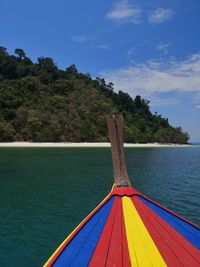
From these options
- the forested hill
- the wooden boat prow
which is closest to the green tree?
the forested hill

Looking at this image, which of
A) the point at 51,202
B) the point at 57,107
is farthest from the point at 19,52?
the point at 51,202

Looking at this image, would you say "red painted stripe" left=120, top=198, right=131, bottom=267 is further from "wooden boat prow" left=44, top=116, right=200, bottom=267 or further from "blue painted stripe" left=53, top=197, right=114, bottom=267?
"blue painted stripe" left=53, top=197, right=114, bottom=267

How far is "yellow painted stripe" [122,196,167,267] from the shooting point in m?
6.88

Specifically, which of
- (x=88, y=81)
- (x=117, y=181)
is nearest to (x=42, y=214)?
(x=117, y=181)

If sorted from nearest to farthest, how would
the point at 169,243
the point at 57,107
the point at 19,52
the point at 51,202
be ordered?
the point at 169,243, the point at 51,202, the point at 57,107, the point at 19,52

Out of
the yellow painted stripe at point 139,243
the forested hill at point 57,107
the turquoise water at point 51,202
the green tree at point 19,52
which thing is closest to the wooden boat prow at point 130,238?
the yellow painted stripe at point 139,243

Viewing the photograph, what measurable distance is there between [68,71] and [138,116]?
36855 mm

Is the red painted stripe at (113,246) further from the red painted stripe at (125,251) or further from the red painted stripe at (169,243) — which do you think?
the red painted stripe at (169,243)

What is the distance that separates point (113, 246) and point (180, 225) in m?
2.33

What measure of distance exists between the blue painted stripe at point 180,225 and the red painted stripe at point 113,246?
4.04 ft

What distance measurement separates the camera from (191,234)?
27.2 feet

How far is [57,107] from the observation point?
348ft

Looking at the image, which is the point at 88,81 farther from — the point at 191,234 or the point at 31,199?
the point at 191,234

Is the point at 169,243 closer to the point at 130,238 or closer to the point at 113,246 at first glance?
the point at 130,238
